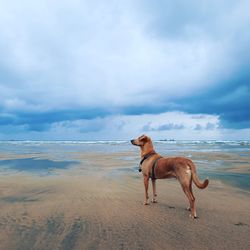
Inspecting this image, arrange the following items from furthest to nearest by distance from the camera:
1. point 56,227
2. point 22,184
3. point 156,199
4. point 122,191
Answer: point 22,184 < point 122,191 < point 156,199 < point 56,227

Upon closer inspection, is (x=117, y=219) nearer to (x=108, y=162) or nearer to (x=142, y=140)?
(x=142, y=140)

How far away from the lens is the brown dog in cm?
607

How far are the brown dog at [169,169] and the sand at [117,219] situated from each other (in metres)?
0.58

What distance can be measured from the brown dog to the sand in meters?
0.58

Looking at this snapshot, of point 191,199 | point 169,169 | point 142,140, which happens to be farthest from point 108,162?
point 191,199

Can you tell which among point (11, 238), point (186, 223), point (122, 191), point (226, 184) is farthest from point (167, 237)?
point (226, 184)

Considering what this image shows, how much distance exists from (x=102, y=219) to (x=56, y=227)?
1021mm

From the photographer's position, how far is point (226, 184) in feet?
32.4

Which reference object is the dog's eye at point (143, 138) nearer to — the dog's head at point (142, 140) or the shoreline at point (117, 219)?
the dog's head at point (142, 140)

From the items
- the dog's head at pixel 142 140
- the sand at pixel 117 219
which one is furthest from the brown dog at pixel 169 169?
the sand at pixel 117 219

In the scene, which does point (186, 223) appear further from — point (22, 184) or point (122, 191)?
point (22, 184)

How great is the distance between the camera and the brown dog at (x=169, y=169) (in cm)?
607

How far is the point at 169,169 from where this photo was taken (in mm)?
6586

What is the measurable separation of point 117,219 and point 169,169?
6.14 ft
